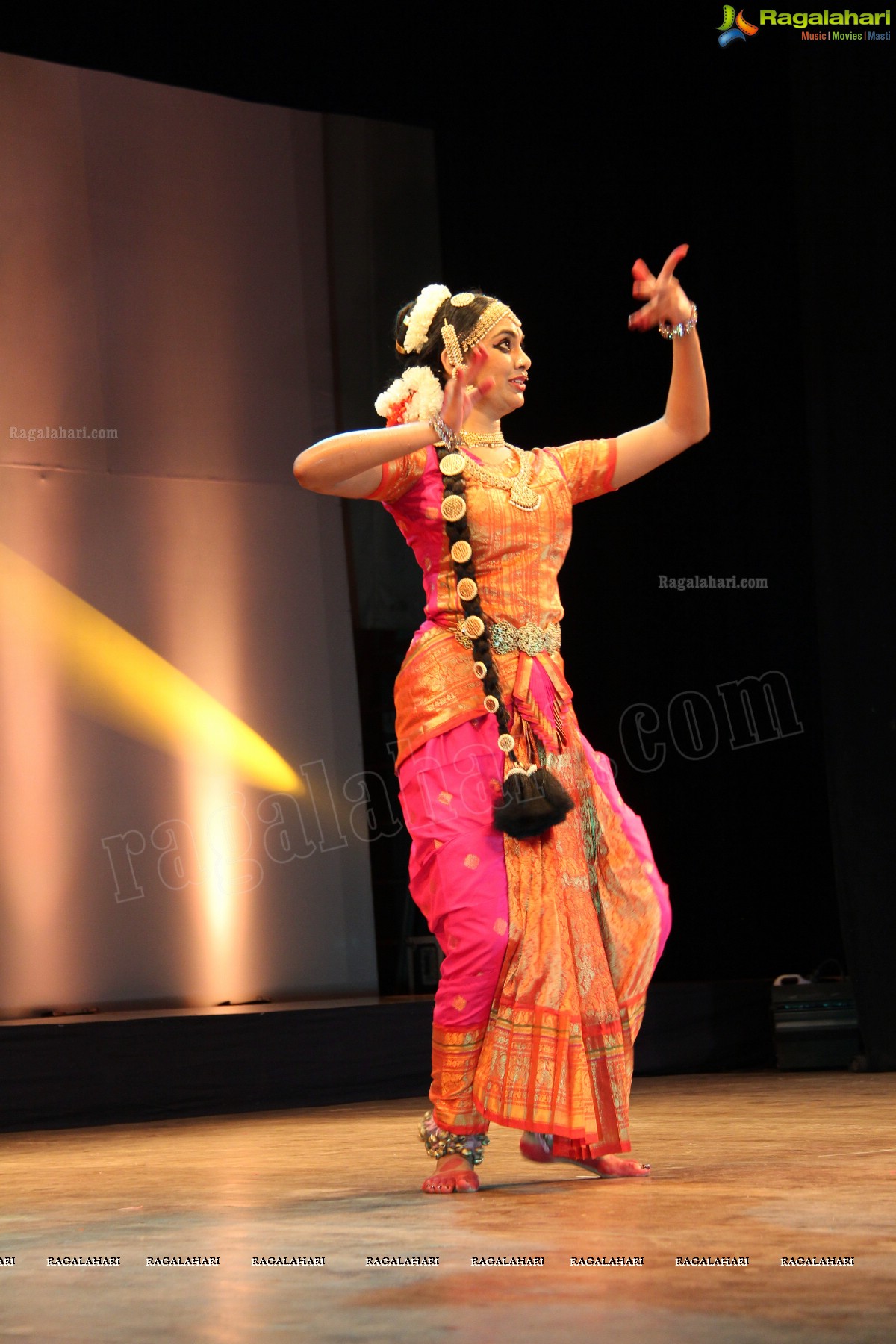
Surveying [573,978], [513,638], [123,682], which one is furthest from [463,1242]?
[123,682]

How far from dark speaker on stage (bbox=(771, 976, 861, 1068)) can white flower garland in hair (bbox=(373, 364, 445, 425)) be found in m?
2.91

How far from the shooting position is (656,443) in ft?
9.02

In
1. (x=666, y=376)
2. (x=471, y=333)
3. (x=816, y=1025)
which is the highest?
(x=666, y=376)

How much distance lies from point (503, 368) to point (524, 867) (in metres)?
0.81

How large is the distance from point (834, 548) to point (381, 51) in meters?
2.02

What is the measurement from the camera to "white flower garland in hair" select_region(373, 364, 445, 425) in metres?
2.62

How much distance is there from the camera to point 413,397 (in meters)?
2.67

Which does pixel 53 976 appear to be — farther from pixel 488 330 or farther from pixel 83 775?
pixel 488 330

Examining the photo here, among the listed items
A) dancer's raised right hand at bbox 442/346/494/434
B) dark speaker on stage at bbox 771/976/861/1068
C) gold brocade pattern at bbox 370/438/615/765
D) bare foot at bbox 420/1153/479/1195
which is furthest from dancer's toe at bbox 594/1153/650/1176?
dark speaker on stage at bbox 771/976/861/1068

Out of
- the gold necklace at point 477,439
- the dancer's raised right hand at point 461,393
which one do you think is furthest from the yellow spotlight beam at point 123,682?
the dancer's raised right hand at point 461,393

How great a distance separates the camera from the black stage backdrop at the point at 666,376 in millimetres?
5223

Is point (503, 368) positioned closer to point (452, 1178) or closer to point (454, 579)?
point (454, 579)

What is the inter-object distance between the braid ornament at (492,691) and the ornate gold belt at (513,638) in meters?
0.01

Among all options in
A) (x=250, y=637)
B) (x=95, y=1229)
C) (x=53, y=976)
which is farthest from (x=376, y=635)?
(x=95, y=1229)
